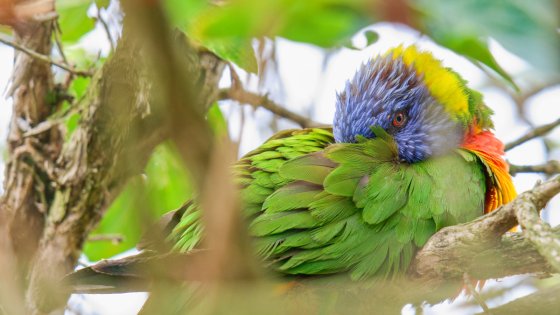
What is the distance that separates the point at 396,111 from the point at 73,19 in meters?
1.72

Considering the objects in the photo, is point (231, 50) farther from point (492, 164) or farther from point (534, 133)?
point (534, 133)

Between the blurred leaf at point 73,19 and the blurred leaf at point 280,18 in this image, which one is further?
the blurred leaf at point 73,19

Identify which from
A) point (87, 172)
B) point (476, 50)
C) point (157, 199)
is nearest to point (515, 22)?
point (476, 50)

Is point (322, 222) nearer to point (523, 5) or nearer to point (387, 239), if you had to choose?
point (387, 239)

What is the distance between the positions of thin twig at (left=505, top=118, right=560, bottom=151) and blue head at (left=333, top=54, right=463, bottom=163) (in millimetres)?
315

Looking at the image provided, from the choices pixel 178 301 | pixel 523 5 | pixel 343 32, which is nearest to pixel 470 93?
pixel 178 301

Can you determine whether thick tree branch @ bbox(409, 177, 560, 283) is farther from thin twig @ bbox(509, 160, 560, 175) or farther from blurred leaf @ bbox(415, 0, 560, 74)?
thin twig @ bbox(509, 160, 560, 175)

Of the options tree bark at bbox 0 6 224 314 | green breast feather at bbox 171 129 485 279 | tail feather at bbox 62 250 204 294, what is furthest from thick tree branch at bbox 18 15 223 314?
tail feather at bbox 62 250 204 294

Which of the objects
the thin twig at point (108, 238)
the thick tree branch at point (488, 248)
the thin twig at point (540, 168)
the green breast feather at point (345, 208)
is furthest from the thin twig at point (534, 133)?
the thin twig at point (108, 238)

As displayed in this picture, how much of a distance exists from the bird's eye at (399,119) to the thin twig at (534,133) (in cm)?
56

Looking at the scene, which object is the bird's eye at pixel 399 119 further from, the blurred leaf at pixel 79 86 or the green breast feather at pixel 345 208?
the blurred leaf at pixel 79 86

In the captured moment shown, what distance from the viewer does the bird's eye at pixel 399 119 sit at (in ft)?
11.4

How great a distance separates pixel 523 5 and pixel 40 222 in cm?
273

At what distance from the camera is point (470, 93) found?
3689 mm
